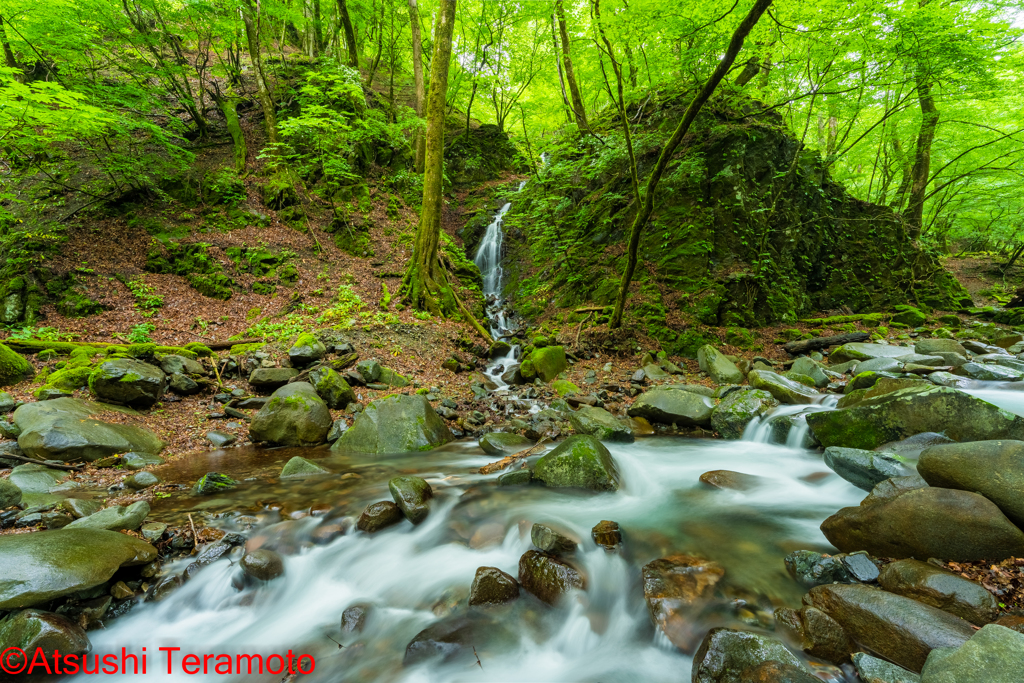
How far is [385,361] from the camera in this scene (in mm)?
8227

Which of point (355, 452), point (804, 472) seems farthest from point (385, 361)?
point (804, 472)

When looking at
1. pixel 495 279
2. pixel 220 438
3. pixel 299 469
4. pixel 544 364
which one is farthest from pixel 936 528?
pixel 495 279

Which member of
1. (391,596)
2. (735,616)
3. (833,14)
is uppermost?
(833,14)

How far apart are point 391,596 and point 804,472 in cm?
450

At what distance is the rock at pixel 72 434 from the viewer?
4402 millimetres

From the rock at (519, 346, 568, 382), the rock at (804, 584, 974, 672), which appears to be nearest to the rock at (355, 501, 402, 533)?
the rock at (804, 584, 974, 672)

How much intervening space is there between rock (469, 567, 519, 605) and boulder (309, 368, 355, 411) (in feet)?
14.9

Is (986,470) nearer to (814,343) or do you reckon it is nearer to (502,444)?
(502,444)

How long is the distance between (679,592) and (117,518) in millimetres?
4236

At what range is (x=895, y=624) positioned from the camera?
218 cm

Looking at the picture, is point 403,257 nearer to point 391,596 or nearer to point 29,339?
point 29,339

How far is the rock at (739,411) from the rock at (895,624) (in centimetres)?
388

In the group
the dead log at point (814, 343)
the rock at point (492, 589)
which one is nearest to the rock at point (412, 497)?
the rock at point (492, 589)

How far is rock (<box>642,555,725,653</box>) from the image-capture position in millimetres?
2604
